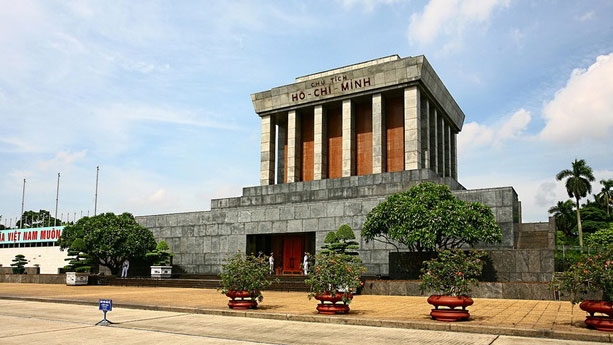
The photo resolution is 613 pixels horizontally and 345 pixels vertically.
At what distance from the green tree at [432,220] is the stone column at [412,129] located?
881 centimetres

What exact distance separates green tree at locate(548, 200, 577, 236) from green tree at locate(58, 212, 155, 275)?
199 feet

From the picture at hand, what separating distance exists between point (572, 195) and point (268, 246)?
157 feet

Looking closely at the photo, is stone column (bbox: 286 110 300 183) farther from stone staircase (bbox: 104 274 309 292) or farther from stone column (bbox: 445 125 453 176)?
stone column (bbox: 445 125 453 176)

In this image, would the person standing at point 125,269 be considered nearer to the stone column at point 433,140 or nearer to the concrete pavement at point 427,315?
the concrete pavement at point 427,315

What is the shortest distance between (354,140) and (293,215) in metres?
8.09

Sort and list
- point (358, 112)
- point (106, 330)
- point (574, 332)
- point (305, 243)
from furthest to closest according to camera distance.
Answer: point (358, 112) → point (305, 243) → point (106, 330) → point (574, 332)

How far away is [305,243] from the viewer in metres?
34.0

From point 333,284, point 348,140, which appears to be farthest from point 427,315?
point 348,140

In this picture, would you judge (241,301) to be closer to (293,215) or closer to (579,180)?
(293,215)

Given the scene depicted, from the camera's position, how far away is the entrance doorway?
3400cm

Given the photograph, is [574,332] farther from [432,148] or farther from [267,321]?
[432,148]

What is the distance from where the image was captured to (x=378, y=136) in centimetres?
3519

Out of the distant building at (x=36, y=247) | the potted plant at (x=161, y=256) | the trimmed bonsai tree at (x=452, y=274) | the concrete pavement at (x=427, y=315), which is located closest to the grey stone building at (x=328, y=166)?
the potted plant at (x=161, y=256)

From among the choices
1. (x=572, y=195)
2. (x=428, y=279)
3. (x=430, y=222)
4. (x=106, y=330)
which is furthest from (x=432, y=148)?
(x=572, y=195)
